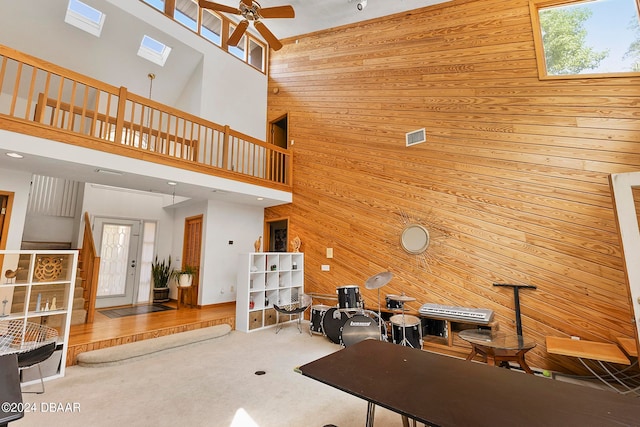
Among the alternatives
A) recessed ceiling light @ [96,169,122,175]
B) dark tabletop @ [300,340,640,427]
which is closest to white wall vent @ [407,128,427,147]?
dark tabletop @ [300,340,640,427]

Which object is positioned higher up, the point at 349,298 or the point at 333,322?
the point at 349,298

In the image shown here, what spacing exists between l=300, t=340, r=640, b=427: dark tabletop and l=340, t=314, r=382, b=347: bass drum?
1.65 metres

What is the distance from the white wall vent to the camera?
471 cm

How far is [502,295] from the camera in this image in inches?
150

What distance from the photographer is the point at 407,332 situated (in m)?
3.69

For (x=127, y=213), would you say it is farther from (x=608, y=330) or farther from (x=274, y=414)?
(x=608, y=330)

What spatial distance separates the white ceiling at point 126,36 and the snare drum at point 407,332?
12.3 ft

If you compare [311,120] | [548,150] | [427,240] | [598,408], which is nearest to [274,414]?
[598,408]

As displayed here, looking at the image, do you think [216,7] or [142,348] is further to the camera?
[216,7]

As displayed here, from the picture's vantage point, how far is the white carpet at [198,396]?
7.91 ft

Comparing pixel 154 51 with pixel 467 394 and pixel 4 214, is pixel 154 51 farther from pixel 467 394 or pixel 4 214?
pixel 467 394

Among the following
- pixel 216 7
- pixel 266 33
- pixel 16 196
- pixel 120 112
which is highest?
pixel 216 7

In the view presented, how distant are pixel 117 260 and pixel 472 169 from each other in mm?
7867

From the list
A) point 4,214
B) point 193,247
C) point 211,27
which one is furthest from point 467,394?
point 211,27
